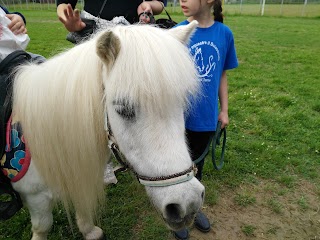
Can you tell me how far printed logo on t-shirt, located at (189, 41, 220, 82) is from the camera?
2.21 m

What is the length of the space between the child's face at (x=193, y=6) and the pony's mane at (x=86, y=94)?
2.30 ft

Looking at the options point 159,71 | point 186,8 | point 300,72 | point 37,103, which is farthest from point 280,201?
point 300,72

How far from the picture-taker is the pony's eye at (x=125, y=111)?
4.33 feet

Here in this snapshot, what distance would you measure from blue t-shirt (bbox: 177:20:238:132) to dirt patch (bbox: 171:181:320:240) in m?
0.98

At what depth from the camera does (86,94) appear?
147 centimetres

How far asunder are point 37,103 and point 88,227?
129 centimetres

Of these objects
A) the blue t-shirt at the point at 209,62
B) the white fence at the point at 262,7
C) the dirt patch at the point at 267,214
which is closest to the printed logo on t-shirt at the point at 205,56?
the blue t-shirt at the point at 209,62

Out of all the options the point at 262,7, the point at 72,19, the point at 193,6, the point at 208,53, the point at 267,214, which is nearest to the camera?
the point at 72,19

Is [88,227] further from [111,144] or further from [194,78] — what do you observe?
[194,78]

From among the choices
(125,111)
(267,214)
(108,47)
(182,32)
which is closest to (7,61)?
(108,47)

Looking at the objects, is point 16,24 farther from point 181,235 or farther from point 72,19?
point 181,235

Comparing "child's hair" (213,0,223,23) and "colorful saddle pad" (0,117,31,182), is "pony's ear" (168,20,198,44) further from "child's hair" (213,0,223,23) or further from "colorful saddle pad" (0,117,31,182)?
"colorful saddle pad" (0,117,31,182)

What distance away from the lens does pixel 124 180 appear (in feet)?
10.9

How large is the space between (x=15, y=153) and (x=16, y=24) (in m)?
1.00
